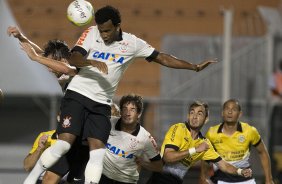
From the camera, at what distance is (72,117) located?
7.20 metres

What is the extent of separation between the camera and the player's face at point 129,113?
8.04 m

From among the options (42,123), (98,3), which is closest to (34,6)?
(42,123)

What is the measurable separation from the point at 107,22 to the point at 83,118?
0.87 metres

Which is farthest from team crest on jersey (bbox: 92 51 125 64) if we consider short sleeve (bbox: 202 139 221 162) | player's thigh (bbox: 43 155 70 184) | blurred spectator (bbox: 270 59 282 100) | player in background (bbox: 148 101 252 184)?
blurred spectator (bbox: 270 59 282 100)

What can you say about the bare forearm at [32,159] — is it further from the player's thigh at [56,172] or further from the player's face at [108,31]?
the player's face at [108,31]

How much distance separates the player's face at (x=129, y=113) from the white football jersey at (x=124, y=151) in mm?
152

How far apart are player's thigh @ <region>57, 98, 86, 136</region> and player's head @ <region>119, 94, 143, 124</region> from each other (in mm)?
852

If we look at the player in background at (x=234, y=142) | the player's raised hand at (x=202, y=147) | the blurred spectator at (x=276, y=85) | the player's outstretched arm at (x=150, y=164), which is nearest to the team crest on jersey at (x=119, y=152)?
the player's outstretched arm at (x=150, y=164)

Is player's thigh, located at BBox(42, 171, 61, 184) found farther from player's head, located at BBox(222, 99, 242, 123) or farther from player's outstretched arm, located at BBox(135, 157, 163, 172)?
player's head, located at BBox(222, 99, 242, 123)

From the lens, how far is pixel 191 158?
858 cm

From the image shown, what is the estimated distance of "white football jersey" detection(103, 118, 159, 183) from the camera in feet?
26.7

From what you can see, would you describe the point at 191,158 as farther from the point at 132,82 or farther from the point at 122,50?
the point at 132,82

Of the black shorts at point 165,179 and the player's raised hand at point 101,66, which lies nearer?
the player's raised hand at point 101,66

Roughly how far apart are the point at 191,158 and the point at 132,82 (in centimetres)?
751
